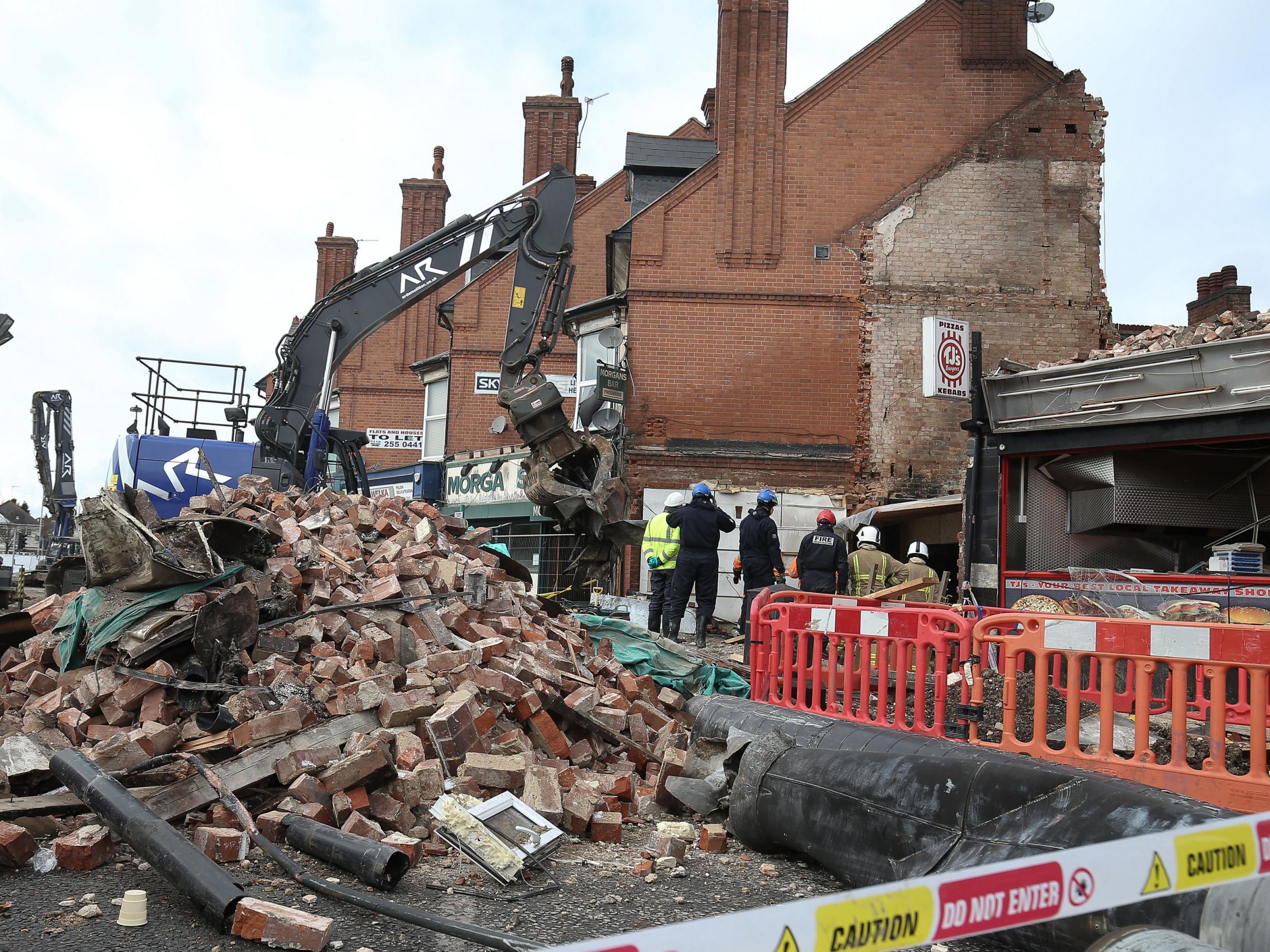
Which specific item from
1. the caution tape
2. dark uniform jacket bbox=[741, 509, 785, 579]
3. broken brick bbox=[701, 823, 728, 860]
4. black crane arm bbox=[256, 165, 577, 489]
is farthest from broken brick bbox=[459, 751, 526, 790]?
black crane arm bbox=[256, 165, 577, 489]

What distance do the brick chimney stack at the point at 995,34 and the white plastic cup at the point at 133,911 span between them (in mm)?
18299

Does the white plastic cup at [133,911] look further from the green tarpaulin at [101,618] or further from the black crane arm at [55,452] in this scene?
the black crane arm at [55,452]

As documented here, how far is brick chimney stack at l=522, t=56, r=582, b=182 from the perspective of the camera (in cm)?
2762

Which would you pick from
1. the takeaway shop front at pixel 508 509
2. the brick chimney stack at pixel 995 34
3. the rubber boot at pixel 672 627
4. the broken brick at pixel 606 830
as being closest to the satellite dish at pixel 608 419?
the takeaway shop front at pixel 508 509

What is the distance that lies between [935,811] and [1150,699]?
2.21m

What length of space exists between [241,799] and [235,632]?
1.46m

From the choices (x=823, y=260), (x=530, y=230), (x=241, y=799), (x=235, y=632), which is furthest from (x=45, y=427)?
(x=241, y=799)

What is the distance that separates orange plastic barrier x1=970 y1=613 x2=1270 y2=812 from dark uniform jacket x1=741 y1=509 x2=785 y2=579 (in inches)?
202

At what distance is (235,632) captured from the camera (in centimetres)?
620

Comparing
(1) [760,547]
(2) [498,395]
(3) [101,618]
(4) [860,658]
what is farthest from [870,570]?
(3) [101,618]

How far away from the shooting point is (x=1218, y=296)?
22.3m

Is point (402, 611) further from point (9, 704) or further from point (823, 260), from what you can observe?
point (823, 260)

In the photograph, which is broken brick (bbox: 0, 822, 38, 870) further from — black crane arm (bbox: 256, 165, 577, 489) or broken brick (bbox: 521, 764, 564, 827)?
black crane arm (bbox: 256, 165, 577, 489)

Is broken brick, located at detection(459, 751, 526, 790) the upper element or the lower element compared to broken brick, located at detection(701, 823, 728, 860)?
upper
